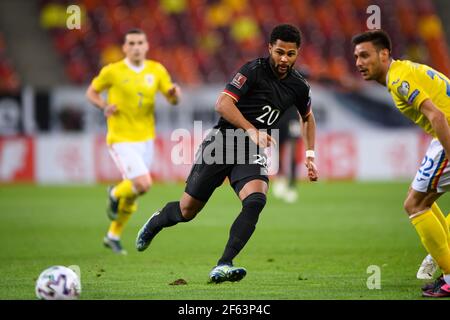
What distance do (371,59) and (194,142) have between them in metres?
14.4

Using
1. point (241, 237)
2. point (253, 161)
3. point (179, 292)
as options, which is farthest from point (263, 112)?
point (179, 292)

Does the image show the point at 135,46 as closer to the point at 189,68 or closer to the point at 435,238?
the point at 435,238

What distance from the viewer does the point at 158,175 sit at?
70.1 ft

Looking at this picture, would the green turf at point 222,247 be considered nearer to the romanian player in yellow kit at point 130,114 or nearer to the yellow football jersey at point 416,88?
the romanian player in yellow kit at point 130,114

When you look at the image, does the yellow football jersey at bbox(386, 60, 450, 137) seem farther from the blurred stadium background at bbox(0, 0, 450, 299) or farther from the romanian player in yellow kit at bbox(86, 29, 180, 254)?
the romanian player in yellow kit at bbox(86, 29, 180, 254)

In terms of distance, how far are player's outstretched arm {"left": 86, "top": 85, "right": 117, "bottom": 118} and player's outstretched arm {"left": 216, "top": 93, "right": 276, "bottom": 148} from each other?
310cm

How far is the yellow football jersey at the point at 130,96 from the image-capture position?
10.9m

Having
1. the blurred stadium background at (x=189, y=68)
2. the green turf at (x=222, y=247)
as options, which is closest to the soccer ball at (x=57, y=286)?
the green turf at (x=222, y=247)

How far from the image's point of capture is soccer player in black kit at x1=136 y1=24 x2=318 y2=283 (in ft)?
24.7

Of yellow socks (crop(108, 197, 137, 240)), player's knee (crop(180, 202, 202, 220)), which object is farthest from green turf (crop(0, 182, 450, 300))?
player's knee (crop(180, 202, 202, 220))

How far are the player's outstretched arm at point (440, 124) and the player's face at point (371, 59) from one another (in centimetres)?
57

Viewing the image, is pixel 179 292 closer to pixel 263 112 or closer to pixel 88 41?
pixel 263 112

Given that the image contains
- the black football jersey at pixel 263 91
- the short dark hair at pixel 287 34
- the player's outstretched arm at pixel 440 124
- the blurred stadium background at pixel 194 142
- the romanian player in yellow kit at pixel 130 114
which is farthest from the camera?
the romanian player in yellow kit at pixel 130 114

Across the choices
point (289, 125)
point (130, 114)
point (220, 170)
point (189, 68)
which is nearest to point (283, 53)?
point (220, 170)
